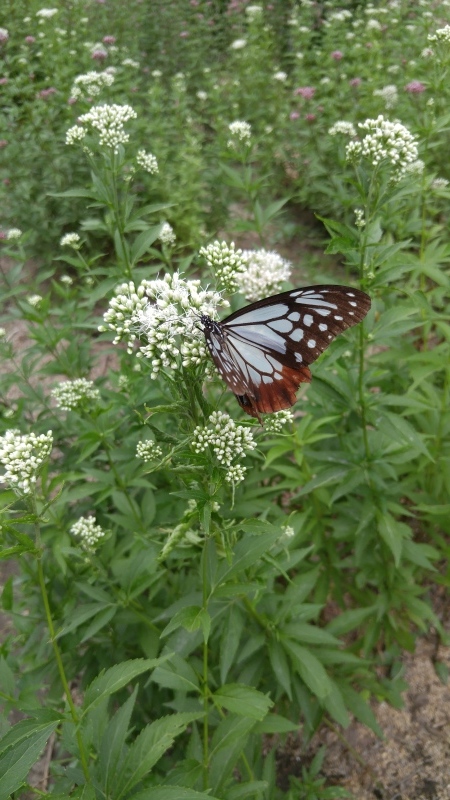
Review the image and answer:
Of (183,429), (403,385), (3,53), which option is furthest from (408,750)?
(3,53)

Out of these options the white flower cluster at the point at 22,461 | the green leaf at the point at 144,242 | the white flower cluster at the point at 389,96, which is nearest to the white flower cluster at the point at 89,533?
the white flower cluster at the point at 22,461

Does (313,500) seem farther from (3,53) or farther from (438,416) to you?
(3,53)

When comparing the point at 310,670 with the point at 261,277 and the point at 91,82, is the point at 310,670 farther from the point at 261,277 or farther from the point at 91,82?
the point at 91,82

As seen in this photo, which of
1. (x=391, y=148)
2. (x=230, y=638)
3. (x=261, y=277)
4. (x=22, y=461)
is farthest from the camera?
(x=261, y=277)

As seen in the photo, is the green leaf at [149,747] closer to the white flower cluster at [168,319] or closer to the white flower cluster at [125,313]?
the white flower cluster at [168,319]

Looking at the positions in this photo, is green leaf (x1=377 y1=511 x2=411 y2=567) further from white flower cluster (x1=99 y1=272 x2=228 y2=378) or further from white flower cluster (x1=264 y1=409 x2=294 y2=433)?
white flower cluster (x1=99 y1=272 x2=228 y2=378)

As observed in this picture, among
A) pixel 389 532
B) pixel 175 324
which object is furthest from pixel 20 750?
pixel 389 532

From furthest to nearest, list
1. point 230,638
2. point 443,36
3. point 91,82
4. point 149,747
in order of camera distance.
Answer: point 91,82 → point 443,36 → point 230,638 → point 149,747
